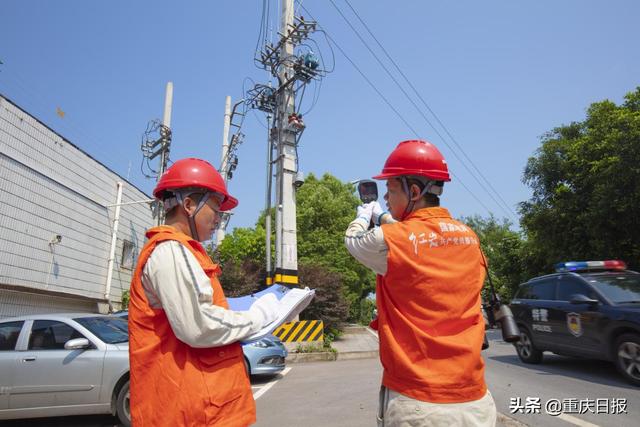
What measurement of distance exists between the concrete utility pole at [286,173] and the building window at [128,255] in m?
9.82

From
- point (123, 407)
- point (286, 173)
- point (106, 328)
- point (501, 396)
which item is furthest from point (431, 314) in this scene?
point (286, 173)

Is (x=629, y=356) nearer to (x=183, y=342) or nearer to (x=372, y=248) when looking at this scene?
(x=372, y=248)

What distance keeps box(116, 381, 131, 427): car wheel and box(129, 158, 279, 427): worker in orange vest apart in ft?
14.4

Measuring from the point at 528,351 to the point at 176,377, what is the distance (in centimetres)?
921

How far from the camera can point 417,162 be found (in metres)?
2.21

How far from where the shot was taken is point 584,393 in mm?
6277

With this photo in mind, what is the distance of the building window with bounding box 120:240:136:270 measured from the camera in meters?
19.9

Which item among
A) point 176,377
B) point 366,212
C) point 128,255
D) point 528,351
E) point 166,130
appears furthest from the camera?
point 128,255

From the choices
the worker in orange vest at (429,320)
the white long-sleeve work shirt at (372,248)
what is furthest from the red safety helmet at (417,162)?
the white long-sleeve work shirt at (372,248)

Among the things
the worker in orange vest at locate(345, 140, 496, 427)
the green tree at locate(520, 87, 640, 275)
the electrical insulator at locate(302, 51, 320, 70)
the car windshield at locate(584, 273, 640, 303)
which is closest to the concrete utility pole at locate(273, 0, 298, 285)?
the electrical insulator at locate(302, 51, 320, 70)

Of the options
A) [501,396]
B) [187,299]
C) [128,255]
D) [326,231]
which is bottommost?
[501,396]

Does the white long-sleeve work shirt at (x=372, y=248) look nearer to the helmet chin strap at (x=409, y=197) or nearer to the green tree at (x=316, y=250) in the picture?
the helmet chin strap at (x=409, y=197)

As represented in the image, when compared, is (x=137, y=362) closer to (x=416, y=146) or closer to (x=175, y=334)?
(x=175, y=334)

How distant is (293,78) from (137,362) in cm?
1356
